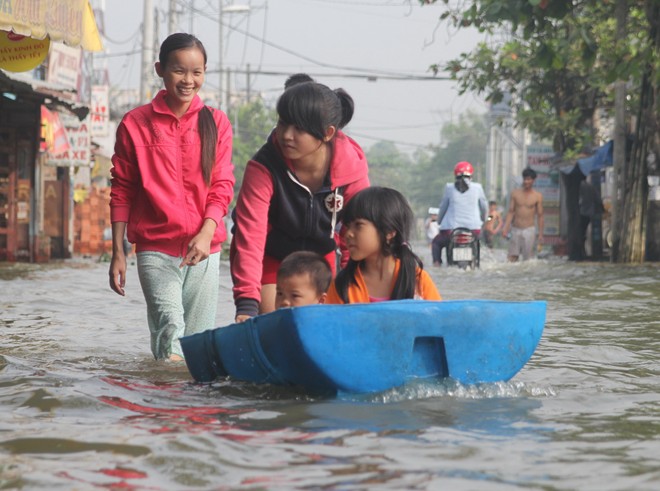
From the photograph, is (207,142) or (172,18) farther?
(172,18)

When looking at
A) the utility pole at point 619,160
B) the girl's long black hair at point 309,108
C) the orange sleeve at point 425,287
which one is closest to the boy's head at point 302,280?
the orange sleeve at point 425,287

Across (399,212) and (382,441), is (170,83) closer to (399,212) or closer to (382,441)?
(399,212)

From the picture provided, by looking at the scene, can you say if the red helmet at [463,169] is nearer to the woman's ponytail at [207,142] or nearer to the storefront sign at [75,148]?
the storefront sign at [75,148]

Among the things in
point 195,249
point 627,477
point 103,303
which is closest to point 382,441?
point 627,477

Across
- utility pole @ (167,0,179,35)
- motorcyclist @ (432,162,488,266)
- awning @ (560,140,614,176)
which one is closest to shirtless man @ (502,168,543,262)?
motorcyclist @ (432,162,488,266)

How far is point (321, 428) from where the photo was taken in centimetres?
400

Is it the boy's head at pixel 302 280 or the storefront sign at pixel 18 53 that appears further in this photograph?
the storefront sign at pixel 18 53

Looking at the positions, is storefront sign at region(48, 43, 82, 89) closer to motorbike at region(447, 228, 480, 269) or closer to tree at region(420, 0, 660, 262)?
tree at region(420, 0, 660, 262)

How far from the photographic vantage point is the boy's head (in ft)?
16.0

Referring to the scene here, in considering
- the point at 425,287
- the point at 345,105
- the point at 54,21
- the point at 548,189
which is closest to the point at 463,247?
the point at 54,21

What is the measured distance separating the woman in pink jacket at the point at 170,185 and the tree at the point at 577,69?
7855mm

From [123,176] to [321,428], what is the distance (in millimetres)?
2007

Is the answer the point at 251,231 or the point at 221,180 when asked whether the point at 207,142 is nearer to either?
the point at 221,180

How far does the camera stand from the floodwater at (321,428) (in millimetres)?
3283
